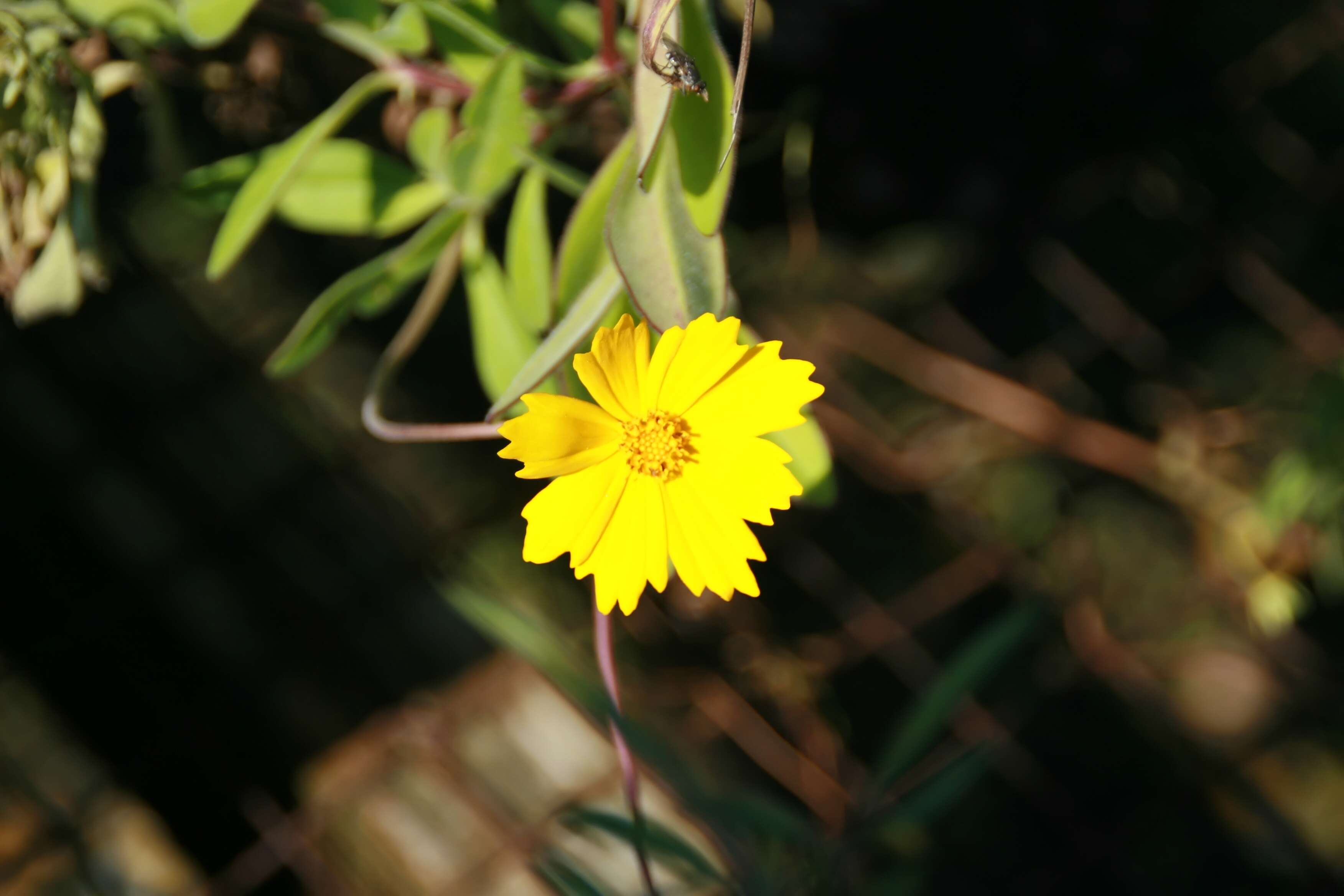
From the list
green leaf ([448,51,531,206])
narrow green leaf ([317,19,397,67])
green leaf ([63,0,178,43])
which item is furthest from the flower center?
green leaf ([63,0,178,43])

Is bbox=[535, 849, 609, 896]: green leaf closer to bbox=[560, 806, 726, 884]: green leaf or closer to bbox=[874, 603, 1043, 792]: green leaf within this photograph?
bbox=[560, 806, 726, 884]: green leaf

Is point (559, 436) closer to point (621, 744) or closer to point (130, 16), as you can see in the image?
point (621, 744)

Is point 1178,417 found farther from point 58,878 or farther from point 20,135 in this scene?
point 58,878

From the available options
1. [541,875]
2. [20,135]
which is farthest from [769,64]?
[541,875]

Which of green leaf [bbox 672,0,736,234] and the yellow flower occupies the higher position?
green leaf [bbox 672,0,736,234]

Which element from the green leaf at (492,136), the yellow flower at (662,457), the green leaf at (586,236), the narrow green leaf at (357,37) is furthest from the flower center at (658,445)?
the narrow green leaf at (357,37)

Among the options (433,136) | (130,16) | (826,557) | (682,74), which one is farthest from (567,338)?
(826,557)

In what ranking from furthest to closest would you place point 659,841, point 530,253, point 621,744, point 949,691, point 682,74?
point 949,691
point 659,841
point 530,253
point 621,744
point 682,74
